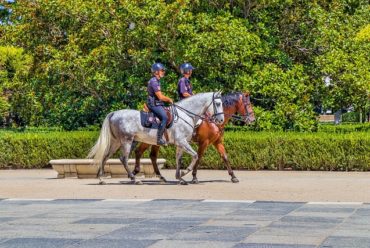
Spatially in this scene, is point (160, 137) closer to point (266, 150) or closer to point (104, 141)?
point (104, 141)

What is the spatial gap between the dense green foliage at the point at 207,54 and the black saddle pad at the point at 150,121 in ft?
25.9

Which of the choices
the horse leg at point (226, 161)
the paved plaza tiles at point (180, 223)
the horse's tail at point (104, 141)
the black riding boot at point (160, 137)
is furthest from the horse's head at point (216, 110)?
the paved plaza tiles at point (180, 223)

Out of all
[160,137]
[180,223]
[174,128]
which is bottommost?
[180,223]

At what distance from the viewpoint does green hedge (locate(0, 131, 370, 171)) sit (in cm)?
2416

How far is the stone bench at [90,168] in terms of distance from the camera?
2223cm

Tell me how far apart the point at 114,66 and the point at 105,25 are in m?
1.41

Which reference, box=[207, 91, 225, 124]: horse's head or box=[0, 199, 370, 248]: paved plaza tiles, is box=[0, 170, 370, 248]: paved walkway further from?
box=[207, 91, 225, 124]: horse's head

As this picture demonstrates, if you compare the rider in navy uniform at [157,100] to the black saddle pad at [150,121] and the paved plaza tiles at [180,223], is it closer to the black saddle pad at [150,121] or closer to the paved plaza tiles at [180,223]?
the black saddle pad at [150,121]

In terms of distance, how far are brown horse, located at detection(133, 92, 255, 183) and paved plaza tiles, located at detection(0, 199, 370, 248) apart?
4.86 meters

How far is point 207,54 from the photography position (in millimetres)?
27641

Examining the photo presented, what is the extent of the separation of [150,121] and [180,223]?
26.4ft

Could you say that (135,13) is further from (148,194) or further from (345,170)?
(148,194)

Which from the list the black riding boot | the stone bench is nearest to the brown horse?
the black riding boot

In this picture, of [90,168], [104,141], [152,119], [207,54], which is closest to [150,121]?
[152,119]
